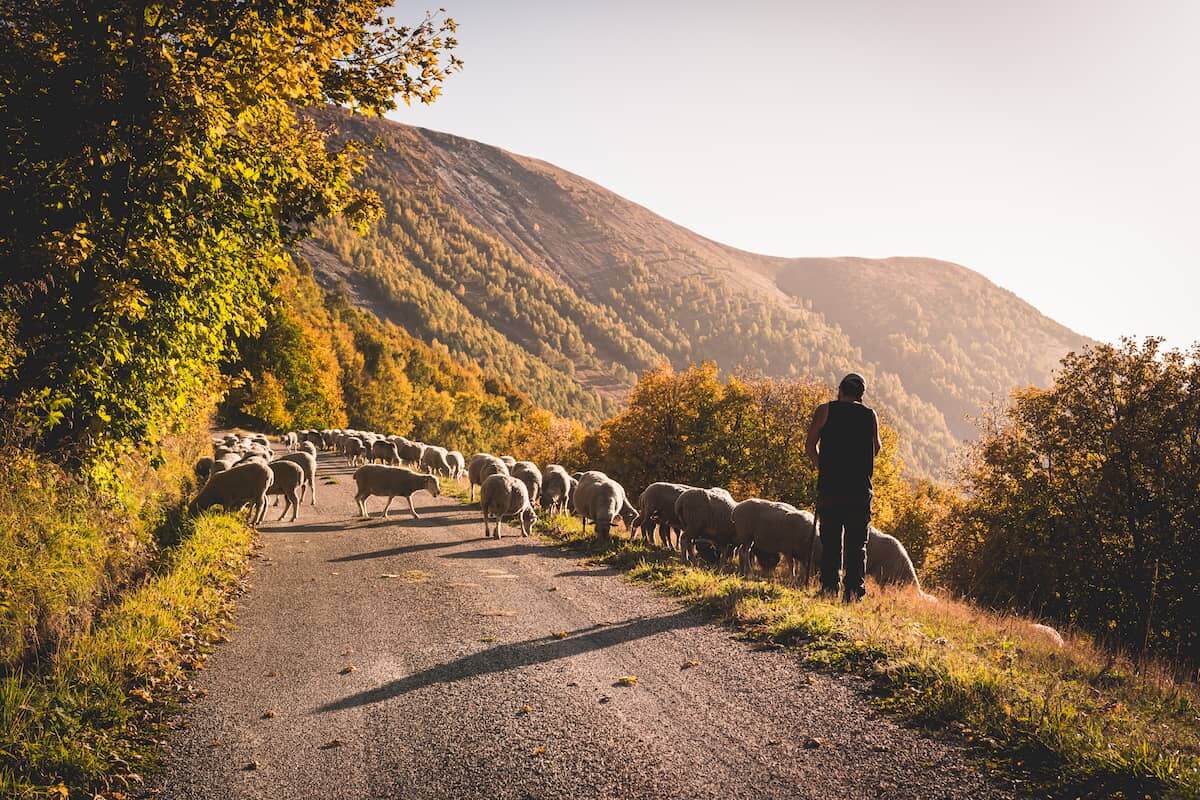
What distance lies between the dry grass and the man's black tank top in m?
1.65

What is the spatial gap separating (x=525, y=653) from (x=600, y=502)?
9.60m

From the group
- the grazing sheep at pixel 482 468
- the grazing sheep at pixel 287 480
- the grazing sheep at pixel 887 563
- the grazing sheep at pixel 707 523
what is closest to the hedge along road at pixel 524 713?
the grazing sheep at pixel 887 563

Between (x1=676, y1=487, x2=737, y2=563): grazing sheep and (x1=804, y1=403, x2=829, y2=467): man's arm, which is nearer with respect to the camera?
(x1=804, y1=403, x2=829, y2=467): man's arm

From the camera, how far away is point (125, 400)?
9273mm

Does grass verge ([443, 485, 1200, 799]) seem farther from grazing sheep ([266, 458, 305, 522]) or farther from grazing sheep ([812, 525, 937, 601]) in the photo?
grazing sheep ([266, 458, 305, 522])

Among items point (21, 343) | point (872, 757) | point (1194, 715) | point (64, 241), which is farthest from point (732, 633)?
point (21, 343)

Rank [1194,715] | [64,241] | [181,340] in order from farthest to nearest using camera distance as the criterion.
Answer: [181,340] < [64,241] < [1194,715]

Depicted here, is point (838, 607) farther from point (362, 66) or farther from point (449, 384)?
point (449, 384)

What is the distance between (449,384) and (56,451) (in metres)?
146

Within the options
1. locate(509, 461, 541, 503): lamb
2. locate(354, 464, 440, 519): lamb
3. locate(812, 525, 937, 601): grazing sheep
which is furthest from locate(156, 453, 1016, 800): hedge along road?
locate(509, 461, 541, 503): lamb

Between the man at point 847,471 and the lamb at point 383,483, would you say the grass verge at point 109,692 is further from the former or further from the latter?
the lamb at point 383,483

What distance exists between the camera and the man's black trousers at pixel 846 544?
30.7 feet

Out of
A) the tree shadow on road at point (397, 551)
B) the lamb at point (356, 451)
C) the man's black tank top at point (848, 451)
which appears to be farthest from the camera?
the lamb at point (356, 451)

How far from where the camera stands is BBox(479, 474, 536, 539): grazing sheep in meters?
16.9
